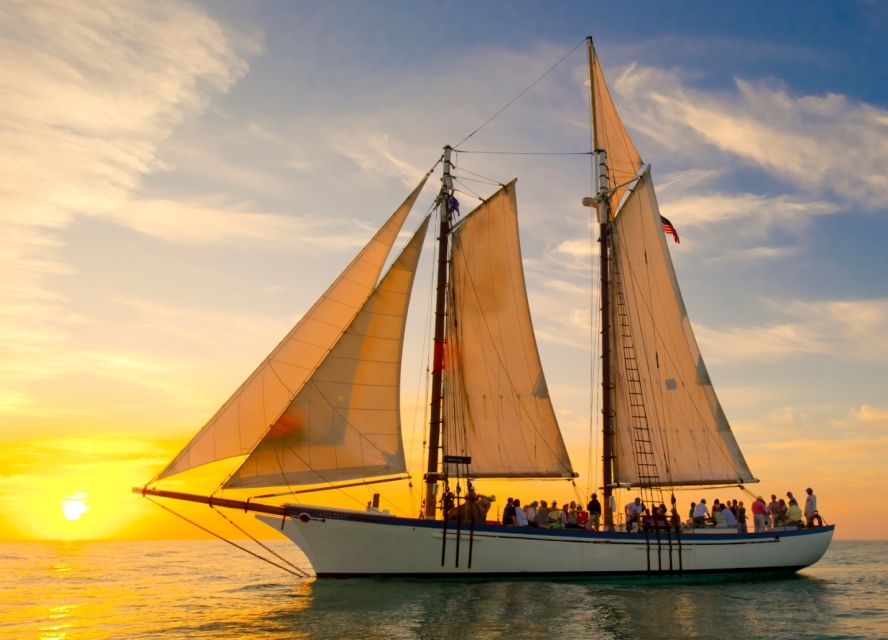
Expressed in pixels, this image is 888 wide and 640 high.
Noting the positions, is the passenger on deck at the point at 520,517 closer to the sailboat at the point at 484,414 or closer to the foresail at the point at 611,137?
the sailboat at the point at 484,414

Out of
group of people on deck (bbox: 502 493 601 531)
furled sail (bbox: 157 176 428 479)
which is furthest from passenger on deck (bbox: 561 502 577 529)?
furled sail (bbox: 157 176 428 479)

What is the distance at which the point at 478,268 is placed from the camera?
34.8m

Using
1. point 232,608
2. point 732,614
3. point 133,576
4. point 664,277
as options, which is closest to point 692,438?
point 664,277

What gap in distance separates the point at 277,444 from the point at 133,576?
3320cm

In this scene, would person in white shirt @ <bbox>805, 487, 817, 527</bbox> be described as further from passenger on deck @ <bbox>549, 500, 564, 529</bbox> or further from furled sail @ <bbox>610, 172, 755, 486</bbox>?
passenger on deck @ <bbox>549, 500, 564, 529</bbox>

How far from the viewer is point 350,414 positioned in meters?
27.8

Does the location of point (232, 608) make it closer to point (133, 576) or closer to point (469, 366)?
point (469, 366)

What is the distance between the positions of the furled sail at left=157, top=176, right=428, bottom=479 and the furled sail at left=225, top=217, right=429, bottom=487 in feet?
1.91

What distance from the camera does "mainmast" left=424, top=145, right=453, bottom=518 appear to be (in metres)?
31.0

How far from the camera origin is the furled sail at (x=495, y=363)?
108 ft

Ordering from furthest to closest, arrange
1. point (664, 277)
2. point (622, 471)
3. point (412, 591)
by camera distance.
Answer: point (664, 277) → point (622, 471) → point (412, 591)

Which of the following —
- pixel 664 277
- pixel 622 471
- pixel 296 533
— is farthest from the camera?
pixel 664 277

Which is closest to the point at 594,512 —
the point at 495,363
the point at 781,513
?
the point at 495,363

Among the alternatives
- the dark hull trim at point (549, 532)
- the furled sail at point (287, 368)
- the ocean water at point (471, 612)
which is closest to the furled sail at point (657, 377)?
the dark hull trim at point (549, 532)
